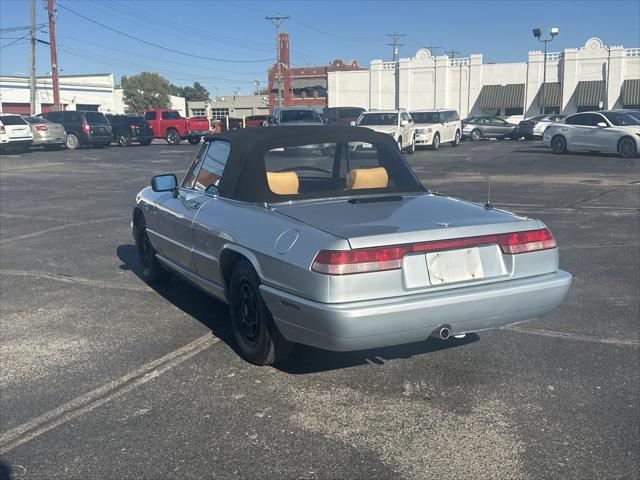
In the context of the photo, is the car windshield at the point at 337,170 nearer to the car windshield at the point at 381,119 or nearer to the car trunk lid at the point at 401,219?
the car trunk lid at the point at 401,219

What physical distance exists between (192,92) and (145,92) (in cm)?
5317

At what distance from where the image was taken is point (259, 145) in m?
4.84

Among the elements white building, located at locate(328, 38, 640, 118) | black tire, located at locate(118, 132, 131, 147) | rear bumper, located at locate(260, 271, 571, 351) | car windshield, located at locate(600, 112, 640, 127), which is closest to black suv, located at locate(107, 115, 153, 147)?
black tire, located at locate(118, 132, 131, 147)

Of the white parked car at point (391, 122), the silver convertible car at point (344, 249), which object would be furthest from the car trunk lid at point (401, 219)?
the white parked car at point (391, 122)

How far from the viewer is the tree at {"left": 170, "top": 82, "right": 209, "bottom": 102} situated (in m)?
156

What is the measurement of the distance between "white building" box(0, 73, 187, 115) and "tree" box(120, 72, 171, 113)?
2391 centimetres

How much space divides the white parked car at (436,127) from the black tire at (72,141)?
624 inches

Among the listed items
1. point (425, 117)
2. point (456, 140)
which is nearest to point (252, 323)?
point (425, 117)

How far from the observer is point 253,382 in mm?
4230

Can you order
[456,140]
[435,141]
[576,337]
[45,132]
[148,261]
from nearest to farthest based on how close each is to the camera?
1. [576,337]
2. [148,261]
3. [45,132]
4. [435,141]
5. [456,140]

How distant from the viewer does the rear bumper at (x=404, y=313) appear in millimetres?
3611

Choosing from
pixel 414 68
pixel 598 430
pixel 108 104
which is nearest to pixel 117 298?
pixel 598 430

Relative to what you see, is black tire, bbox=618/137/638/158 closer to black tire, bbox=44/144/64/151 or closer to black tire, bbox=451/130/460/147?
black tire, bbox=451/130/460/147

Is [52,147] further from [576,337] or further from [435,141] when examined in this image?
[576,337]
